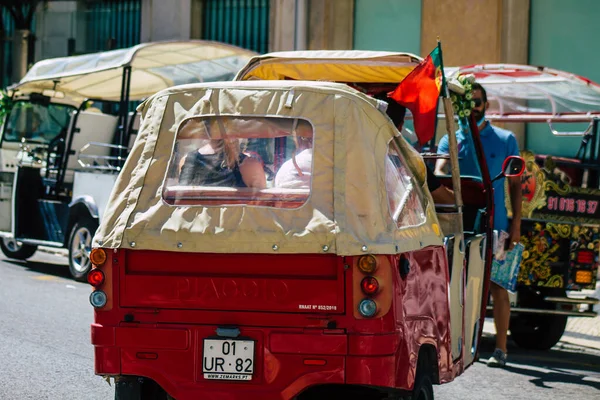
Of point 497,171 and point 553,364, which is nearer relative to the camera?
point 497,171

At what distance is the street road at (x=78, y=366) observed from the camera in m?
7.48

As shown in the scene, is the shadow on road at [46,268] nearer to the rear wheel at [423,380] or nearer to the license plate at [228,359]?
the rear wheel at [423,380]

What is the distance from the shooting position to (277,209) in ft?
17.6

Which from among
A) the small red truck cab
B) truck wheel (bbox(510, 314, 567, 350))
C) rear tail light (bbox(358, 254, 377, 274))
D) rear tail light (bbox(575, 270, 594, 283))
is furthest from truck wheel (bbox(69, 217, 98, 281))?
rear tail light (bbox(358, 254, 377, 274))

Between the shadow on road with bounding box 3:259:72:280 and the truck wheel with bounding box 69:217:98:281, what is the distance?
1.20ft

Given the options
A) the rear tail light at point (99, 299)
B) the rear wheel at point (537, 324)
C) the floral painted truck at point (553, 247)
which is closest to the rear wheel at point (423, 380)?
the rear tail light at point (99, 299)

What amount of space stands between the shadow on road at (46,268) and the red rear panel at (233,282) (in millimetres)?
9082

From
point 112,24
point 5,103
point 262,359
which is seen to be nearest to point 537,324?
point 262,359

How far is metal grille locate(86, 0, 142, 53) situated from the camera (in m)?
25.4

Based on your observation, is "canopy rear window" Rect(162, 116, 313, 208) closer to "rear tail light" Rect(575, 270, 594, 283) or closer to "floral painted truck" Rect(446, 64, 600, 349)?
"floral painted truck" Rect(446, 64, 600, 349)

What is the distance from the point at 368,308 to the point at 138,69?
11.2 meters

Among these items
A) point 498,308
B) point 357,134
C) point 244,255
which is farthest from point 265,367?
point 498,308

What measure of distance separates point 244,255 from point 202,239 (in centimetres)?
21

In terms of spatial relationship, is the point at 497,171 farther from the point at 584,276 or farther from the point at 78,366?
the point at 78,366
